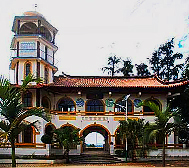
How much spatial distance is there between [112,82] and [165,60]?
15688mm

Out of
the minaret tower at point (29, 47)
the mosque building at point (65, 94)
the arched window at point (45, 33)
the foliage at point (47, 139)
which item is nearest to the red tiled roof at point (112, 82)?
the mosque building at point (65, 94)

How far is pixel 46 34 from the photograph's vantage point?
88.6ft

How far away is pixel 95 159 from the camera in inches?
894

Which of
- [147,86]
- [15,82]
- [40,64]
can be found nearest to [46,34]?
[40,64]

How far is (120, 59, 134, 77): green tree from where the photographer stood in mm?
39906

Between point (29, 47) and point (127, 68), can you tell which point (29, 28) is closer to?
point (29, 47)

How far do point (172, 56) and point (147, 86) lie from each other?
17.1 meters

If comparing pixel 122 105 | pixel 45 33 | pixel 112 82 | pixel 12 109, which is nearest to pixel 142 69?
pixel 112 82

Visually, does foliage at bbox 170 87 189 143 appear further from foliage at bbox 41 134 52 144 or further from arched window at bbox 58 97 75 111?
foliage at bbox 41 134 52 144

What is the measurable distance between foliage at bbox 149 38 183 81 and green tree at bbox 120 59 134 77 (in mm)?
2902

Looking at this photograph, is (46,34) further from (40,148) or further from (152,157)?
(152,157)

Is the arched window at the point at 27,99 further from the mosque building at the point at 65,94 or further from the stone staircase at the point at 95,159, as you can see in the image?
the stone staircase at the point at 95,159

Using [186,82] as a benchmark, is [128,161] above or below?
below

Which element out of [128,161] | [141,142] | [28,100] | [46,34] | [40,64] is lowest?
[128,161]
